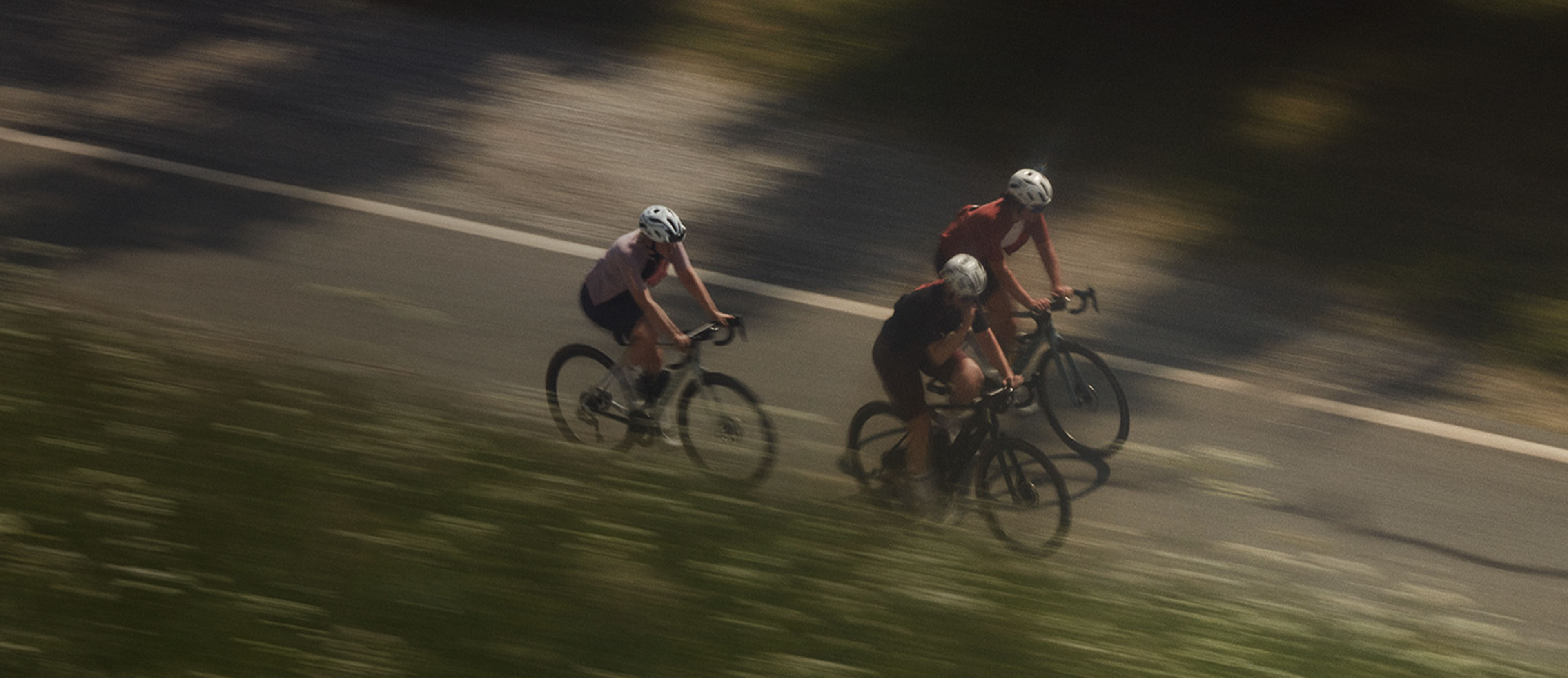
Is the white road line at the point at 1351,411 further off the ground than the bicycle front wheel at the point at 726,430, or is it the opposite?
the bicycle front wheel at the point at 726,430

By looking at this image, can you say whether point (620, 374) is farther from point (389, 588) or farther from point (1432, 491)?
point (1432, 491)

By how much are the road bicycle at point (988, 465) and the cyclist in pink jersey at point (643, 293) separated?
1071 millimetres

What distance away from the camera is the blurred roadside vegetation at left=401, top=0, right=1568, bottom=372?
9.50 metres

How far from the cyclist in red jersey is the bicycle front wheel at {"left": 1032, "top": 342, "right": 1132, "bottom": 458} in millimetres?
412

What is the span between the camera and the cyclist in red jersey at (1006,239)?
291 inches

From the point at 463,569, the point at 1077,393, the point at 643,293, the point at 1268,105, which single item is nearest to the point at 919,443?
the point at 1077,393

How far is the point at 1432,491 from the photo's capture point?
766 cm

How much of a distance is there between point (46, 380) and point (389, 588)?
160 cm

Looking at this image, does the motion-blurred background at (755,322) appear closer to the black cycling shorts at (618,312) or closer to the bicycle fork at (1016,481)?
the bicycle fork at (1016,481)

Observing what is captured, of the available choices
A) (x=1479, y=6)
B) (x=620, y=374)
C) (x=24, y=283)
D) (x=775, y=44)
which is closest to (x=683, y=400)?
(x=620, y=374)

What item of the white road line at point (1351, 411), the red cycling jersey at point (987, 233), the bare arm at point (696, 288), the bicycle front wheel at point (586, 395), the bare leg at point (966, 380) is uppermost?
the red cycling jersey at point (987, 233)

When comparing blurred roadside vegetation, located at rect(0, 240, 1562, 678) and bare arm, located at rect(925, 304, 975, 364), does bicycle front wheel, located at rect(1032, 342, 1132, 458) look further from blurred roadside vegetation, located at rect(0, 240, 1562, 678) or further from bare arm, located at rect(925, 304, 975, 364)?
blurred roadside vegetation, located at rect(0, 240, 1562, 678)

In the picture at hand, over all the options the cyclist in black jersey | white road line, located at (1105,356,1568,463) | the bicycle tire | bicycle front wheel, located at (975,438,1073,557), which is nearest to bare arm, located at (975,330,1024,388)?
the cyclist in black jersey

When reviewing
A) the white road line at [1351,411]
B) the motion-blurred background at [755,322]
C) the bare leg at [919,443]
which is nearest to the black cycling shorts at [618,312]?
the motion-blurred background at [755,322]
